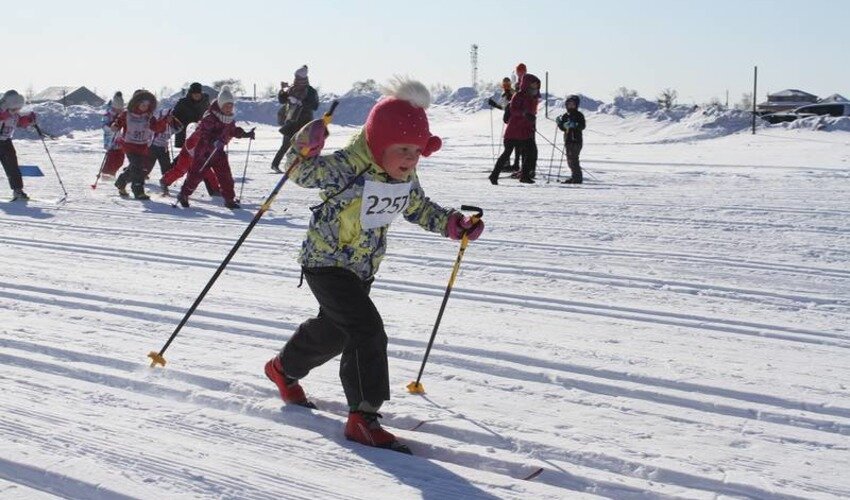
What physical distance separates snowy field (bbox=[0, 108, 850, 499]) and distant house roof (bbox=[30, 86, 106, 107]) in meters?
41.8

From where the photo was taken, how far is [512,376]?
479 centimetres

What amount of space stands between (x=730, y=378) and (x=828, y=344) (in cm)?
102

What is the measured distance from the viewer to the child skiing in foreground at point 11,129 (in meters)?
12.1

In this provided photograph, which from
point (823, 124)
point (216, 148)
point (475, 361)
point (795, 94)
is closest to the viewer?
point (475, 361)

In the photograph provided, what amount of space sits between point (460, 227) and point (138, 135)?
975 cm

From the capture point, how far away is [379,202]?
13.0 ft

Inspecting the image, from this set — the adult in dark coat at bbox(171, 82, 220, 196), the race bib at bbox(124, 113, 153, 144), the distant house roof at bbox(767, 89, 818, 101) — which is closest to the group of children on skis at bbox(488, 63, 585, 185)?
the adult in dark coat at bbox(171, 82, 220, 196)

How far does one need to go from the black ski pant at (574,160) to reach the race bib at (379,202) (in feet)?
35.2

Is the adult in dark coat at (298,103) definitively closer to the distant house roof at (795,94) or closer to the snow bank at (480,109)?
the snow bank at (480,109)

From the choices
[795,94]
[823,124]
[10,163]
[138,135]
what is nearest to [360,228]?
[10,163]

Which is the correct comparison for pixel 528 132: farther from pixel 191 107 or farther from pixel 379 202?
pixel 379 202

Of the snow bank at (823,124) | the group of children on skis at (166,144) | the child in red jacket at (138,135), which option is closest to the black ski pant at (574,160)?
the group of children on skis at (166,144)

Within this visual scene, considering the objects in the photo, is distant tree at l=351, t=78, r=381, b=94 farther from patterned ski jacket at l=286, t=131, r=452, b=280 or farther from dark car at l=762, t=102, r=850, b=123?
patterned ski jacket at l=286, t=131, r=452, b=280

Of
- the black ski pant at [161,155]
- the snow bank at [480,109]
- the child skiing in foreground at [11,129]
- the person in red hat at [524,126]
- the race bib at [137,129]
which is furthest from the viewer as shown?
the snow bank at [480,109]
